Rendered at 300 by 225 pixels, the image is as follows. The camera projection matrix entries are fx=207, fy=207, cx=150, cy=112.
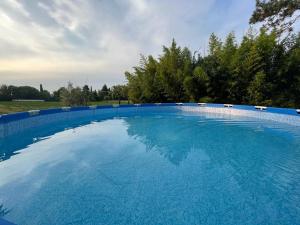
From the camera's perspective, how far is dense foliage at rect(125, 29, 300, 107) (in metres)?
9.06

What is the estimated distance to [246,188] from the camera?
6.87ft

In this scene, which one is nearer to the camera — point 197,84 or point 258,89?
point 258,89

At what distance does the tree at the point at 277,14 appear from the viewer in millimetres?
7730

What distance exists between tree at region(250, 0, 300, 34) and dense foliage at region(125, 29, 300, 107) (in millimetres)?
453

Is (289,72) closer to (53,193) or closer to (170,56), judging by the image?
(170,56)

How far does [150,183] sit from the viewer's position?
2.21m

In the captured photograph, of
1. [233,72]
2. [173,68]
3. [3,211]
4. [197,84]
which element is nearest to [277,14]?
[233,72]

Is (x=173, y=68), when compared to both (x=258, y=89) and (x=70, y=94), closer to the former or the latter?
(x=258, y=89)

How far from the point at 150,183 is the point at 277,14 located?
9062 mm

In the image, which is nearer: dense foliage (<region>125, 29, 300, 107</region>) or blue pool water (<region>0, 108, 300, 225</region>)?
blue pool water (<region>0, 108, 300, 225</region>)

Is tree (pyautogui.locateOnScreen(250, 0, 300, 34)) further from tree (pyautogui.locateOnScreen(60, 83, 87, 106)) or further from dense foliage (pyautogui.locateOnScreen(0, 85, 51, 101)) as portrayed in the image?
dense foliage (pyautogui.locateOnScreen(0, 85, 51, 101))

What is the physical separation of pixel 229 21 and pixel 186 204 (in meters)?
9.31

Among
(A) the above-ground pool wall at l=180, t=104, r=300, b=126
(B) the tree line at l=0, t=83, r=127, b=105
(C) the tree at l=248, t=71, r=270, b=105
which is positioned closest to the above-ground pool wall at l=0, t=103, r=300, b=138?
(A) the above-ground pool wall at l=180, t=104, r=300, b=126

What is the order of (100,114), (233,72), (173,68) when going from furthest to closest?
(173,68) < (100,114) < (233,72)
